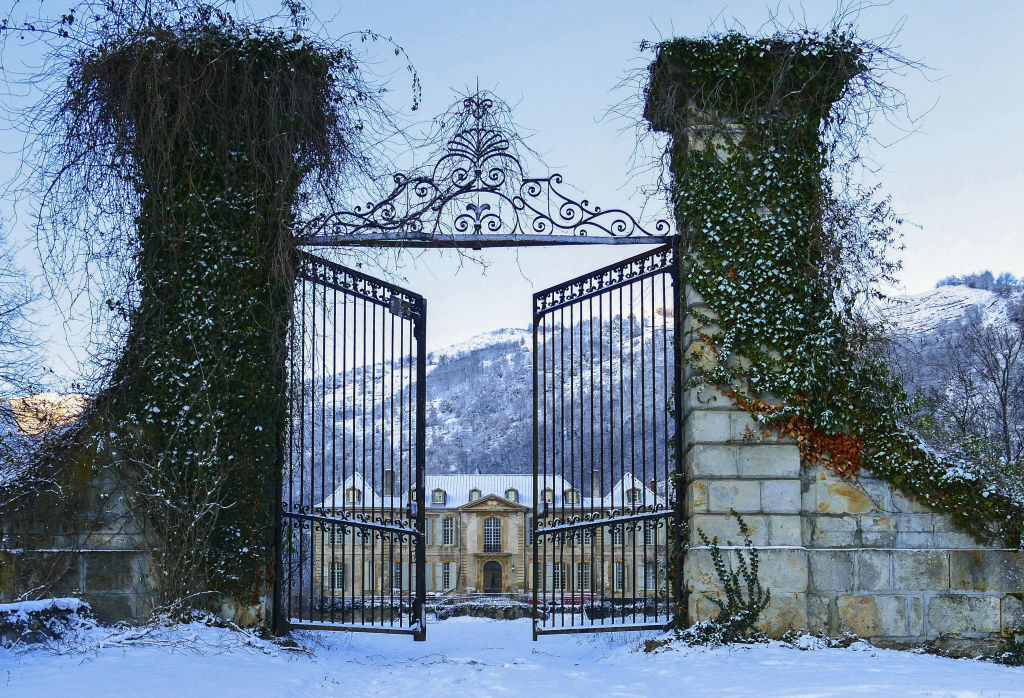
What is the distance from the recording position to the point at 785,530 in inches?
312

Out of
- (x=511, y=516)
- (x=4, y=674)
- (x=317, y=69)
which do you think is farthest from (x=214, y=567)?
(x=511, y=516)

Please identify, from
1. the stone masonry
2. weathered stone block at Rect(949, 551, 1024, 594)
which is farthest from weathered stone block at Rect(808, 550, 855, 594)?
weathered stone block at Rect(949, 551, 1024, 594)

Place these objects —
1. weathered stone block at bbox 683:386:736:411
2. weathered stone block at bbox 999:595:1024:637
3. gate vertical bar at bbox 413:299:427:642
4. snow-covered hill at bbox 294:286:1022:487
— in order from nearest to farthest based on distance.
A: weathered stone block at bbox 999:595:1024:637 < weathered stone block at bbox 683:386:736:411 < gate vertical bar at bbox 413:299:427:642 < snow-covered hill at bbox 294:286:1022:487

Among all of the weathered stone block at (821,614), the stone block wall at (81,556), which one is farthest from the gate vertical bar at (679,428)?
the stone block wall at (81,556)

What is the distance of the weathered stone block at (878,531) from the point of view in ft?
25.9

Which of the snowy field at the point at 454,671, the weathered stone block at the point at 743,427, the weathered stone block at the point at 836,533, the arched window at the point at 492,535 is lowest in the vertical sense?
the arched window at the point at 492,535

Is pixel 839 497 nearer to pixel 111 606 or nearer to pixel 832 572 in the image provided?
pixel 832 572

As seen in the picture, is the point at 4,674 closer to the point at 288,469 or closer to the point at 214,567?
the point at 214,567

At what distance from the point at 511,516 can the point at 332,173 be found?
38878 millimetres

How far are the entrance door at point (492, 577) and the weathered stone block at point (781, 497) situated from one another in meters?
40.9

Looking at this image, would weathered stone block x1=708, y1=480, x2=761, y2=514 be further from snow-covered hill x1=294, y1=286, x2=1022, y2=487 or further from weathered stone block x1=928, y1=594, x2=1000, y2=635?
snow-covered hill x1=294, y1=286, x2=1022, y2=487

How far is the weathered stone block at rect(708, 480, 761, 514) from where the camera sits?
7.99 meters

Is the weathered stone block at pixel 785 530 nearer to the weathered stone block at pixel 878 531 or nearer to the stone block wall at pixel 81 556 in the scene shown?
the weathered stone block at pixel 878 531

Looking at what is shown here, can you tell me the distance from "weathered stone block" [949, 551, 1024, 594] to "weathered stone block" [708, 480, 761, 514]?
1.54m
